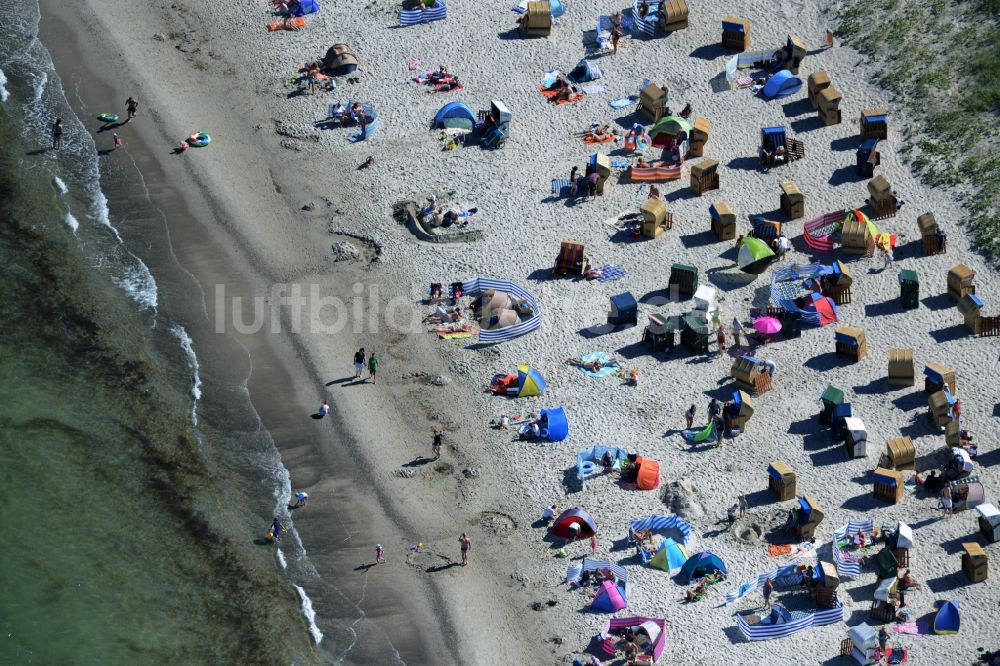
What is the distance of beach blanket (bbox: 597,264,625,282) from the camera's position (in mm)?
69812

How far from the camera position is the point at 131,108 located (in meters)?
78.9

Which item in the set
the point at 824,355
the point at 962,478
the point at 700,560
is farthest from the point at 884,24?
the point at 700,560

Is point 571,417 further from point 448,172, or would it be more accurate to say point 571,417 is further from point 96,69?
point 96,69

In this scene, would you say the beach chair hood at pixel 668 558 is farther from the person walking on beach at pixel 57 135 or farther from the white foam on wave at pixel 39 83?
the white foam on wave at pixel 39 83

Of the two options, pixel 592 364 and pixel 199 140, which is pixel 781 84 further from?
pixel 199 140

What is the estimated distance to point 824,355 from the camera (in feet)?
218

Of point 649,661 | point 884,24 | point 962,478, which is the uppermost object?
point 884,24

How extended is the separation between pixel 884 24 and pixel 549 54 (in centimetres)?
1618

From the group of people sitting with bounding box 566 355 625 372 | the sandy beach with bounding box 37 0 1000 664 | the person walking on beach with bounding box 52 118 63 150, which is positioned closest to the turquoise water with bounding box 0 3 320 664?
the sandy beach with bounding box 37 0 1000 664

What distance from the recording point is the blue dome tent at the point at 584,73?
7919 cm

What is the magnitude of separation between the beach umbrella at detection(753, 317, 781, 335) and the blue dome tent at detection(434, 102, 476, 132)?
17989 mm

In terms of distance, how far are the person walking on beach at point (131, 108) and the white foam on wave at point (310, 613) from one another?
97.4 feet

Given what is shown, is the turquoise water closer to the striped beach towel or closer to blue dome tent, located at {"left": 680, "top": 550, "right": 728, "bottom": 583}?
blue dome tent, located at {"left": 680, "top": 550, "right": 728, "bottom": 583}

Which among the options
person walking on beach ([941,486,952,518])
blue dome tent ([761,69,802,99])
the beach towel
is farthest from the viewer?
the beach towel
